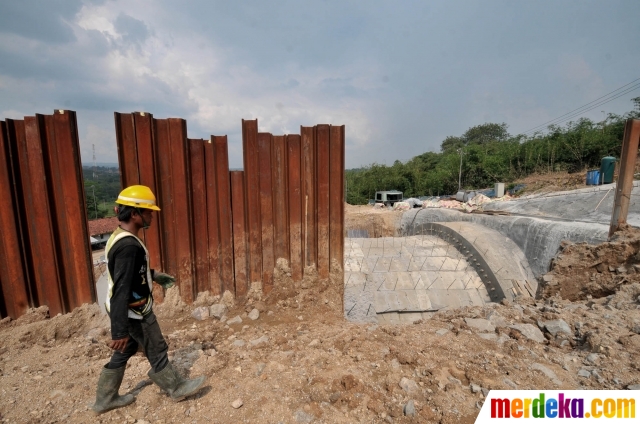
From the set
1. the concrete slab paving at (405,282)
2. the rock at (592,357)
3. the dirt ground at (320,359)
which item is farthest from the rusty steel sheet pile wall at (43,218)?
the rock at (592,357)

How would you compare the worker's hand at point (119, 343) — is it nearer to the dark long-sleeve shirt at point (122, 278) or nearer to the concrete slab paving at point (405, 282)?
the dark long-sleeve shirt at point (122, 278)

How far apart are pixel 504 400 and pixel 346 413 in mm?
1501

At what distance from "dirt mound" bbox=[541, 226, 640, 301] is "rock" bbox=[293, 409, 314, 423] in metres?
5.50

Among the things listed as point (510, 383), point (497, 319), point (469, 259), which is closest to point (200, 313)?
point (510, 383)

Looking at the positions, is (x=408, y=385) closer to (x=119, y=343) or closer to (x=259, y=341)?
(x=259, y=341)

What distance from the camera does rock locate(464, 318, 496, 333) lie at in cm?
409

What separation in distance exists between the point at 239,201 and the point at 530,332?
4.39 m

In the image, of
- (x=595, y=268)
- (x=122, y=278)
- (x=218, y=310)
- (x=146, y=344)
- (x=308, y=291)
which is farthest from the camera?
(x=595, y=268)

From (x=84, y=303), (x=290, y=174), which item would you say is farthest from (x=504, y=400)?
(x=84, y=303)

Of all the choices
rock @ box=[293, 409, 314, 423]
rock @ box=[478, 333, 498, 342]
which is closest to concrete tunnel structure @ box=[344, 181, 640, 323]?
rock @ box=[478, 333, 498, 342]

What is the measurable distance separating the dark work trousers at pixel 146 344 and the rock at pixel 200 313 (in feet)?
5.86

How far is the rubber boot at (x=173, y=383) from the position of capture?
2.63 meters

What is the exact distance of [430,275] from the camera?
7340 millimetres

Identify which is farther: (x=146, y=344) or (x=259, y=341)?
(x=259, y=341)
